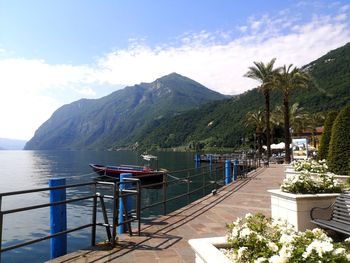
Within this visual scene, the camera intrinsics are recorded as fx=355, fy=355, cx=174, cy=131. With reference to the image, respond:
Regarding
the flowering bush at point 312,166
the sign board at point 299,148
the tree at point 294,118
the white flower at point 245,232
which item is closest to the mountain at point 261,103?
the tree at point 294,118

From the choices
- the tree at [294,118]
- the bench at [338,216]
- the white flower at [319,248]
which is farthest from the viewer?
the tree at [294,118]

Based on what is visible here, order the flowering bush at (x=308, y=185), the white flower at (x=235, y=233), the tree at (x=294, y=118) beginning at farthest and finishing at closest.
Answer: the tree at (x=294, y=118) < the flowering bush at (x=308, y=185) < the white flower at (x=235, y=233)

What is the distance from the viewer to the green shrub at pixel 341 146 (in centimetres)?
1055

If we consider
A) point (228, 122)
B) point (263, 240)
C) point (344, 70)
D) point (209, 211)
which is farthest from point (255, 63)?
Result: point (228, 122)

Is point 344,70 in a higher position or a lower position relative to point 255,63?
higher

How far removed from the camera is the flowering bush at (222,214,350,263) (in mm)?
2541

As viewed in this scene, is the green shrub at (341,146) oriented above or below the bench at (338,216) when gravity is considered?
above

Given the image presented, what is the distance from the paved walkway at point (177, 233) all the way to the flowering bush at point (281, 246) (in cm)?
181

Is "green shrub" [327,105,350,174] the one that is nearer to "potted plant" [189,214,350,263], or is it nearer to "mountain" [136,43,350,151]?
"potted plant" [189,214,350,263]

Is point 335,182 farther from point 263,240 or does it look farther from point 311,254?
point 311,254

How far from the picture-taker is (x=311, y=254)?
8.36 ft

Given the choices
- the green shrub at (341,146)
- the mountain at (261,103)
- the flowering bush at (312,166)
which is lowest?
the flowering bush at (312,166)

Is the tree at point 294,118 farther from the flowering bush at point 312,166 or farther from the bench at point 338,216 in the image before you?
the bench at point 338,216

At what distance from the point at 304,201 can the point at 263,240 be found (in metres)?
3.47
